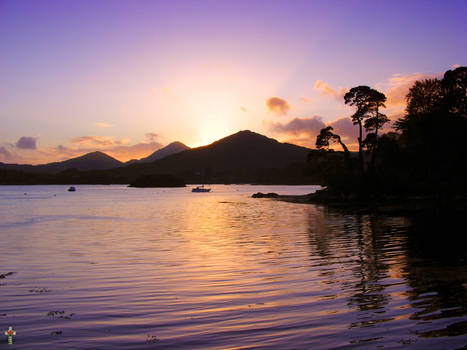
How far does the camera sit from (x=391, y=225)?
38156 mm

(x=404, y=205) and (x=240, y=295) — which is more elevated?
(x=240, y=295)

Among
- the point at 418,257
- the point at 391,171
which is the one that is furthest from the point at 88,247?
the point at 391,171

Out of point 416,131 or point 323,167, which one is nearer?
point 416,131

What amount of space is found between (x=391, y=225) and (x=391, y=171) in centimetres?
3354

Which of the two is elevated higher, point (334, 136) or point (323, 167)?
point (334, 136)

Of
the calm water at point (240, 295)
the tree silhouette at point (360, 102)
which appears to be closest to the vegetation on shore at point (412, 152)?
the tree silhouette at point (360, 102)

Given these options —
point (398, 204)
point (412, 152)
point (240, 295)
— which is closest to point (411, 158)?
point (412, 152)

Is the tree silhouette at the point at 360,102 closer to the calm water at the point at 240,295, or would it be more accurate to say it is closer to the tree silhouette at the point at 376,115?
the tree silhouette at the point at 376,115

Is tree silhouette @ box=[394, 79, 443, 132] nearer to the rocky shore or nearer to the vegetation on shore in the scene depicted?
the vegetation on shore

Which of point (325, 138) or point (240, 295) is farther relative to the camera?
point (325, 138)

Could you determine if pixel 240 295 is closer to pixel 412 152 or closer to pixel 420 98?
pixel 412 152

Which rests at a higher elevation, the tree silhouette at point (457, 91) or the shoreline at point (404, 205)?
the tree silhouette at point (457, 91)

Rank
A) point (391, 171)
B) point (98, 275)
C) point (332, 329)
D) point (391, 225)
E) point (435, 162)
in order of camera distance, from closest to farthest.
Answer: point (332, 329) → point (98, 275) → point (391, 225) → point (435, 162) → point (391, 171)

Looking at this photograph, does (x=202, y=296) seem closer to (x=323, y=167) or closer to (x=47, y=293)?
(x=47, y=293)
